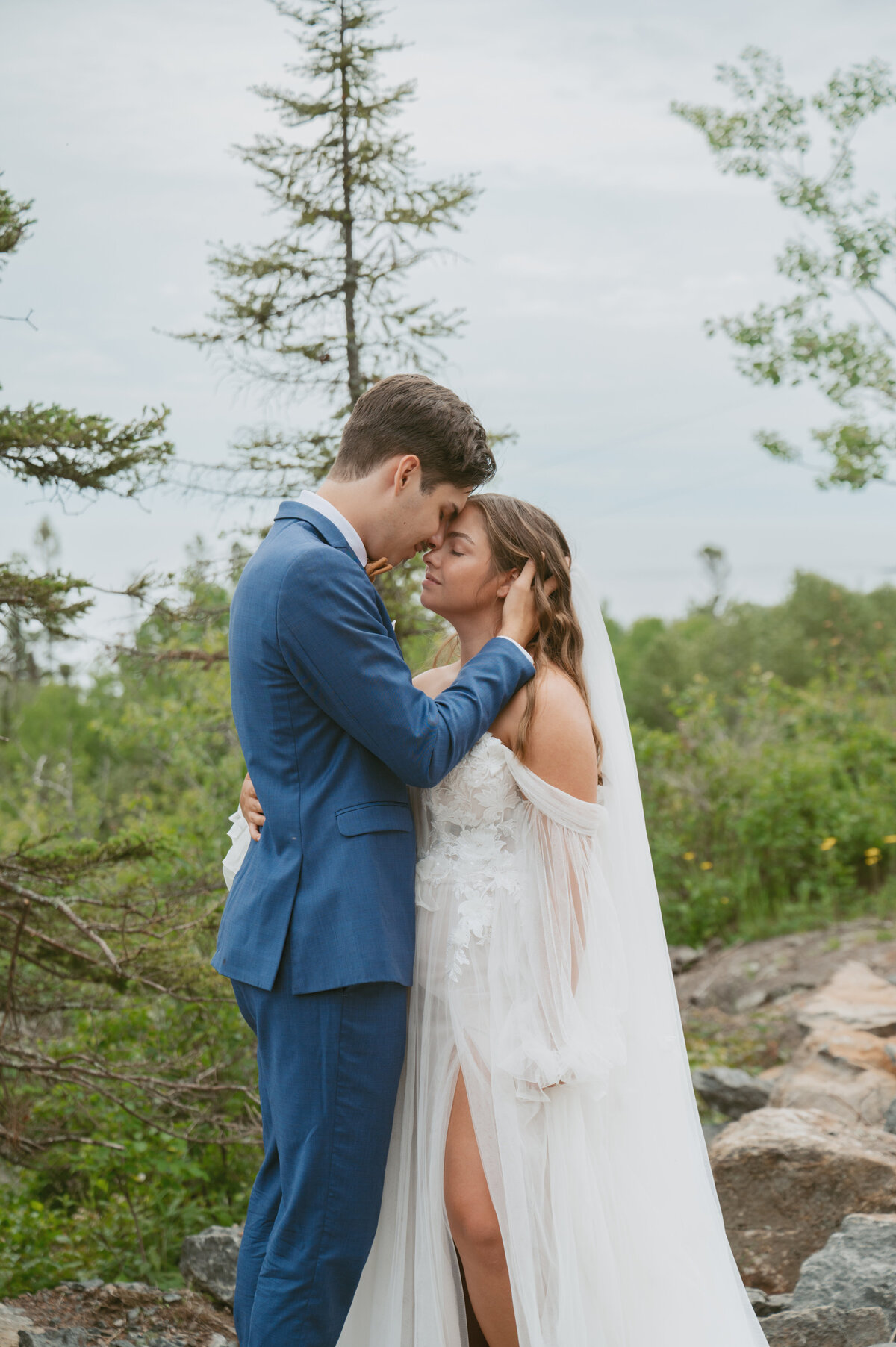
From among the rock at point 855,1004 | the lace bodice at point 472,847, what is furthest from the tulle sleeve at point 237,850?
the rock at point 855,1004

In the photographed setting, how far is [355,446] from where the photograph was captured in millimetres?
2701

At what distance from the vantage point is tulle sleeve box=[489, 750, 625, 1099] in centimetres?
265

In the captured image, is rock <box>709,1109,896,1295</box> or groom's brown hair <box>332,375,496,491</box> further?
rock <box>709,1109,896,1295</box>

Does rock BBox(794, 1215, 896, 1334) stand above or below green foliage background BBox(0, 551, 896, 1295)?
below

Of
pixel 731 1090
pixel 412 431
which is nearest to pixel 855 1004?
pixel 731 1090

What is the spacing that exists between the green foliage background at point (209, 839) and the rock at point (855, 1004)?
186 centimetres

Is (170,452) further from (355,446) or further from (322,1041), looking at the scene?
(322,1041)

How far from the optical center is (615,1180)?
270 centimetres

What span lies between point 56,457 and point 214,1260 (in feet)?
9.52

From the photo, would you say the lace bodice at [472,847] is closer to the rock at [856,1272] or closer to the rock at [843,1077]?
the rock at [856,1272]

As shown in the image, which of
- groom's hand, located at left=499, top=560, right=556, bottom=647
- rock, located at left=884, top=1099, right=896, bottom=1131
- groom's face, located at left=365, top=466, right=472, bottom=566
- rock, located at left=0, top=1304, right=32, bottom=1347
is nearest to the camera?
groom's face, located at left=365, top=466, right=472, bottom=566

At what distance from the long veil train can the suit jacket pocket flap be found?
0.36 metres

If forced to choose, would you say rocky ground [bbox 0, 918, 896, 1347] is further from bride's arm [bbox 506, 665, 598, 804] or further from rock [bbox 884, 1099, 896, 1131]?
bride's arm [bbox 506, 665, 598, 804]

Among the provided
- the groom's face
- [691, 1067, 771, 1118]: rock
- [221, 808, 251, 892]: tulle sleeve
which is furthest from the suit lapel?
[691, 1067, 771, 1118]: rock
